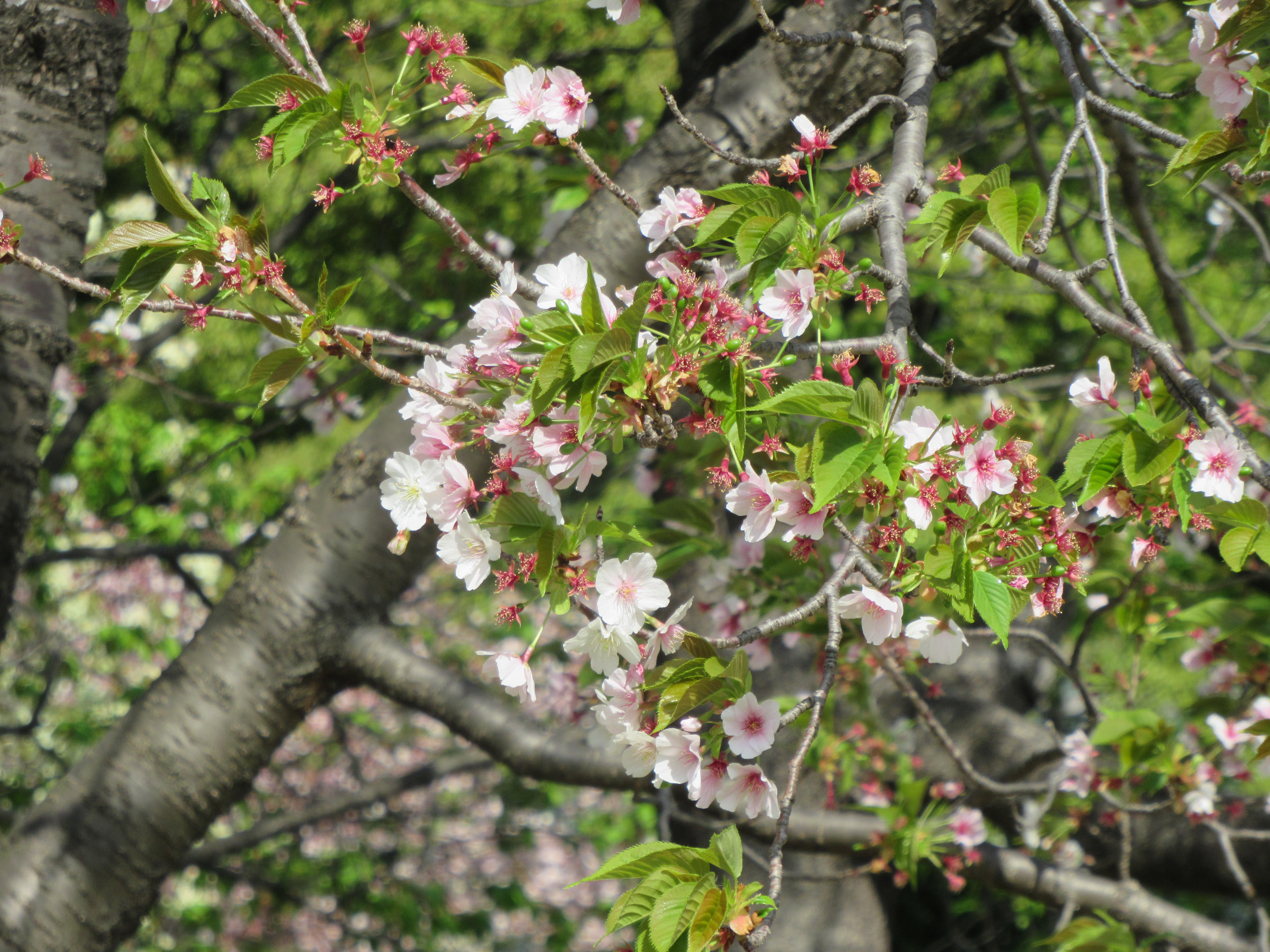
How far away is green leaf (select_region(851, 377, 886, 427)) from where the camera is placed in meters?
0.85

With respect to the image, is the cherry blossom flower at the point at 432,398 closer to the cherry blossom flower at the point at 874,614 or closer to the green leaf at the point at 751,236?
the green leaf at the point at 751,236

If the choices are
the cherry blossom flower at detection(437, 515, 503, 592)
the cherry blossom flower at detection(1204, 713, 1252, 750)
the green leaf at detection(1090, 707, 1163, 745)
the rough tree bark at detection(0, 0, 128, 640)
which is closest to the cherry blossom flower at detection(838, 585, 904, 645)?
the cherry blossom flower at detection(437, 515, 503, 592)

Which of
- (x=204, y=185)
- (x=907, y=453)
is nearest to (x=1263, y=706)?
(x=907, y=453)

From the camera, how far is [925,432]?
990 millimetres

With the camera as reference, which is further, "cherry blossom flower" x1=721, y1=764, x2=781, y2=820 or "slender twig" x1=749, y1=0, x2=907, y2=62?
"slender twig" x1=749, y1=0, x2=907, y2=62

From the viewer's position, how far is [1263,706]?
196 cm

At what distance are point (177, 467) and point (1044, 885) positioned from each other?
3325 mm

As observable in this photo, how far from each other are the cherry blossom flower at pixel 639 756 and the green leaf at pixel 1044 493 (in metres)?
0.49

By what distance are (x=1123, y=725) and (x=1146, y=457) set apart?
104cm

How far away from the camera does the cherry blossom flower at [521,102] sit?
3.84 feet

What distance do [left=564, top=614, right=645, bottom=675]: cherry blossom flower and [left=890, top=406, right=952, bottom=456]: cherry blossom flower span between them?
1.01 ft

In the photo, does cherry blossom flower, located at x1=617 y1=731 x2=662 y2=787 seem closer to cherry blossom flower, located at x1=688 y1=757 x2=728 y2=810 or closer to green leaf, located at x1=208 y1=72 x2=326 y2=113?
cherry blossom flower, located at x1=688 y1=757 x2=728 y2=810

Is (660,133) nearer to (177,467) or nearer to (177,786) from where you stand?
(177,786)

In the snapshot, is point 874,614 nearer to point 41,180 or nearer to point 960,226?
point 960,226
